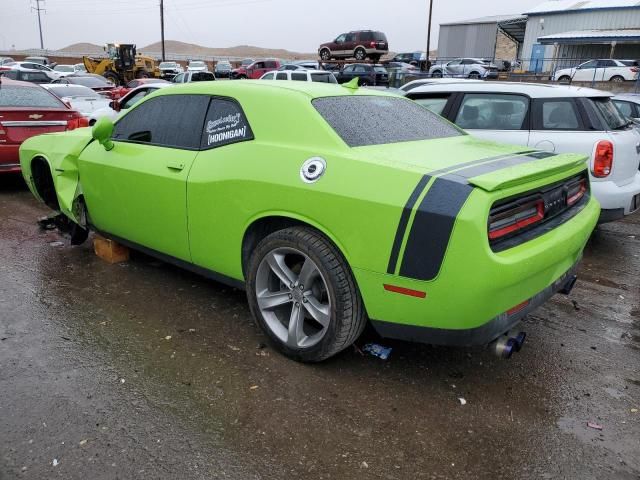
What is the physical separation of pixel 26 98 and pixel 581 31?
40.2m

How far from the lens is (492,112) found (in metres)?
5.89

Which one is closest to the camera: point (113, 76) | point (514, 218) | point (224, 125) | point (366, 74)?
point (514, 218)

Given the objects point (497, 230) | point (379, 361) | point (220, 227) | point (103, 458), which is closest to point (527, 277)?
point (497, 230)

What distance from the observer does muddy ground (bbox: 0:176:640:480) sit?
2.43 meters

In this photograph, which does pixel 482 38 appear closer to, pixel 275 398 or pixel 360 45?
pixel 360 45

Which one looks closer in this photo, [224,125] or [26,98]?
[224,125]

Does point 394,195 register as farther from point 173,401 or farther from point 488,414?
point 173,401

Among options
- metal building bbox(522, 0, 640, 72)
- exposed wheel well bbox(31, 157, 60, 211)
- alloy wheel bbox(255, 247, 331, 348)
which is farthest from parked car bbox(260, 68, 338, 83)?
metal building bbox(522, 0, 640, 72)

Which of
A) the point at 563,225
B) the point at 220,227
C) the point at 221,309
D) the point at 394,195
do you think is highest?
the point at 394,195

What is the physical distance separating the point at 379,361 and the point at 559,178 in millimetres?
1502

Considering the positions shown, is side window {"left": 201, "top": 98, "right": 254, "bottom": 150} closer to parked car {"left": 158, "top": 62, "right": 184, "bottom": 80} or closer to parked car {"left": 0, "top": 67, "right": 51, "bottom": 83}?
parked car {"left": 0, "top": 67, "right": 51, "bottom": 83}

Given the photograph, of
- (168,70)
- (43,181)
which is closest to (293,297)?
(43,181)

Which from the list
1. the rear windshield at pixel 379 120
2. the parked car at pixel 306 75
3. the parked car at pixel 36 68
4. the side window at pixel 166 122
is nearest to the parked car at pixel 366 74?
the parked car at pixel 306 75

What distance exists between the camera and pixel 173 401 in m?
2.85
